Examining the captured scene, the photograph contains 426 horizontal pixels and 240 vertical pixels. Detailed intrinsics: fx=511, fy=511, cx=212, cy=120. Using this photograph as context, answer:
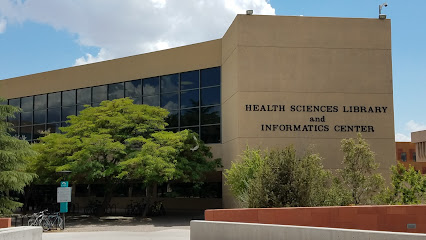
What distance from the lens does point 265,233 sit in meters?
16.0

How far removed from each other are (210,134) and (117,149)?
7917 millimetres

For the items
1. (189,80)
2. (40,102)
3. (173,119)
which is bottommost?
(173,119)

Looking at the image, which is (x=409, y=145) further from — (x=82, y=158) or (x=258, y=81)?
(x=82, y=158)

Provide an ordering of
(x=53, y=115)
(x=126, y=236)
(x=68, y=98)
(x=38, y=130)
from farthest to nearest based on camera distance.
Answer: (x=38, y=130) → (x=53, y=115) → (x=68, y=98) → (x=126, y=236)

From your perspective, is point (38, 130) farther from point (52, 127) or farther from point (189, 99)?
point (189, 99)

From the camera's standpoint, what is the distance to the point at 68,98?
4450 cm

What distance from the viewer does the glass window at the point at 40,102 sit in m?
46.2

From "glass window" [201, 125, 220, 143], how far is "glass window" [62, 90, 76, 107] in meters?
14.1

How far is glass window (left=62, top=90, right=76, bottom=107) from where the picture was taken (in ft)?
145

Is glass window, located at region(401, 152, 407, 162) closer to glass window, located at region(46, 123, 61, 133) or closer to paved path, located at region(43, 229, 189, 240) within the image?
glass window, located at region(46, 123, 61, 133)

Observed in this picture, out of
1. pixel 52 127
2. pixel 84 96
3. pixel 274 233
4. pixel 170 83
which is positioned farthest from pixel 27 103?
pixel 274 233

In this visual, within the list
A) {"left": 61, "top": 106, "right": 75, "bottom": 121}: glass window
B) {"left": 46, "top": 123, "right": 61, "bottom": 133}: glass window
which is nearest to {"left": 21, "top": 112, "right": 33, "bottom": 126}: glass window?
{"left": 46, "top": 123, "right": 61, "bottom": 133}: glass window

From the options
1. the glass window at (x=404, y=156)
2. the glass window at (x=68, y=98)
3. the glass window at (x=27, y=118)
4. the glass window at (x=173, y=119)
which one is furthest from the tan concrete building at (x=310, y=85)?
the glass window at (x=404, y=156)

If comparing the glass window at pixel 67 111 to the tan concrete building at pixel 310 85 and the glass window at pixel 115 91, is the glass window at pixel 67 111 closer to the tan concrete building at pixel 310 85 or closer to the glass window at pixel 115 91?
the glass window at pixel 115 91
